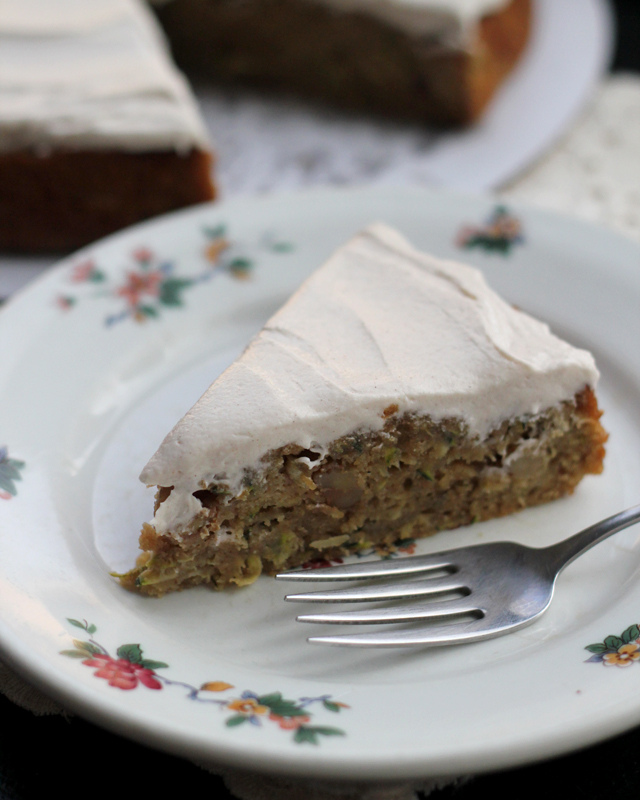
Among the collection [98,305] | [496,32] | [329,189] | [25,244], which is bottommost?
[25,244]

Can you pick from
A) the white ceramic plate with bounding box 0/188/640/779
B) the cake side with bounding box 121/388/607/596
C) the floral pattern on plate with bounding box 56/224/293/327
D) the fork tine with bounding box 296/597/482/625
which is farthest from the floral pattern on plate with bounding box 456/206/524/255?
the fork tine with bounding box 296/597/482/625

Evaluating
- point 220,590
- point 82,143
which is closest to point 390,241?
point 220,590

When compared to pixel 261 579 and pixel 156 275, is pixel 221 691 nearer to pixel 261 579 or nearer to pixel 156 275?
pixel 261 579

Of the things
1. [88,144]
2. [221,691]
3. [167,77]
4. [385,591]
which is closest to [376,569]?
[385,591]

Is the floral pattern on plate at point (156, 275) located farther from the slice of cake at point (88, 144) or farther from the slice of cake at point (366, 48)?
the slice of cake at point (366, 48)

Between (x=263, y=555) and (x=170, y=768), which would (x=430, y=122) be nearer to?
(x=263, y=555)

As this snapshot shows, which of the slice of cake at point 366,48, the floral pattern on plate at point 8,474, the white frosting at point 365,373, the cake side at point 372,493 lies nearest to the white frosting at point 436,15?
the slice of cake at point 366,48
